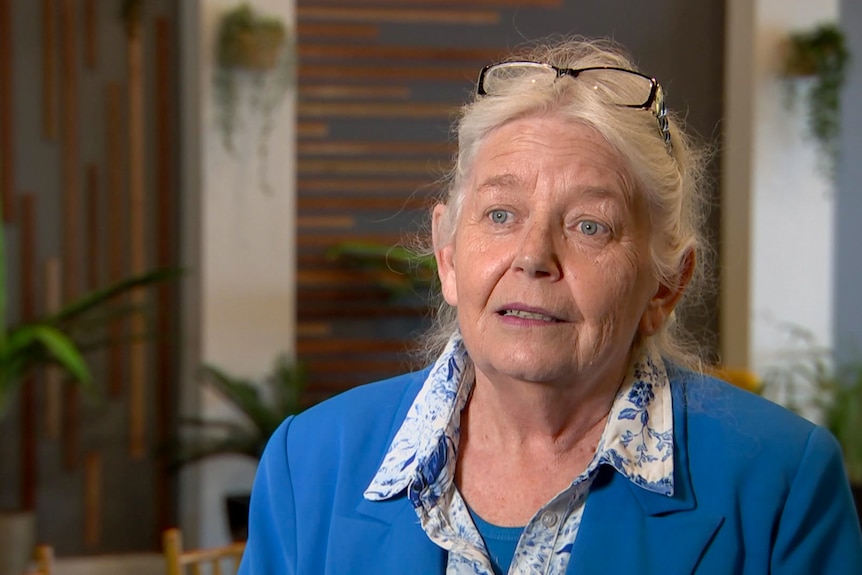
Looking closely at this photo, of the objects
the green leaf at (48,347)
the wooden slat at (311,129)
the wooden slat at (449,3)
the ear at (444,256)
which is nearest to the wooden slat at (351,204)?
the wooden slat at (311,129)

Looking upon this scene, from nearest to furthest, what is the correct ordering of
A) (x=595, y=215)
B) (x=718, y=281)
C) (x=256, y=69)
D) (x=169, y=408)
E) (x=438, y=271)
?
(x=595, y=215) < (x=438, y=271) < (x=256, y=69) < (x=169, y=408) < (x=718, y=281)

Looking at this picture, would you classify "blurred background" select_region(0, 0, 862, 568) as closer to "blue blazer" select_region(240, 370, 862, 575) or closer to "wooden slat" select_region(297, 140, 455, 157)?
"wooden slat" select_region(297, 140, 455, 157)

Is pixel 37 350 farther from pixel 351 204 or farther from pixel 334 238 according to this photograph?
pixel 351 204

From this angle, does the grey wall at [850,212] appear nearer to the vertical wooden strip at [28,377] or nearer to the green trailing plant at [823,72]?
the green trailing plant at [823,72]

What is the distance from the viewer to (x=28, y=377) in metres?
4.35

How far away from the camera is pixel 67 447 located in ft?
14.4

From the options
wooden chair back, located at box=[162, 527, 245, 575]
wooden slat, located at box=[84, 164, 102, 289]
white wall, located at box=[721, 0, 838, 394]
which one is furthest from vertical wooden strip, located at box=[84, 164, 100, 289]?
white wall, located at box=[721, 0, 838, 394]

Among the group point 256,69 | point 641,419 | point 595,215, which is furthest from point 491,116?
point 256,69

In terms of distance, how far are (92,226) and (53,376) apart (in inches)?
23.9

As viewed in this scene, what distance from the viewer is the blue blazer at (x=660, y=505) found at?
4.31 feet

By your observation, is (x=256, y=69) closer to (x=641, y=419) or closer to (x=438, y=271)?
(x=438, y=271)

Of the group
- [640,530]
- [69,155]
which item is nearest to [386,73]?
[69,155]

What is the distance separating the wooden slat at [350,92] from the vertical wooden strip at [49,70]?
0.95m

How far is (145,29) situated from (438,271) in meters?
3.19
